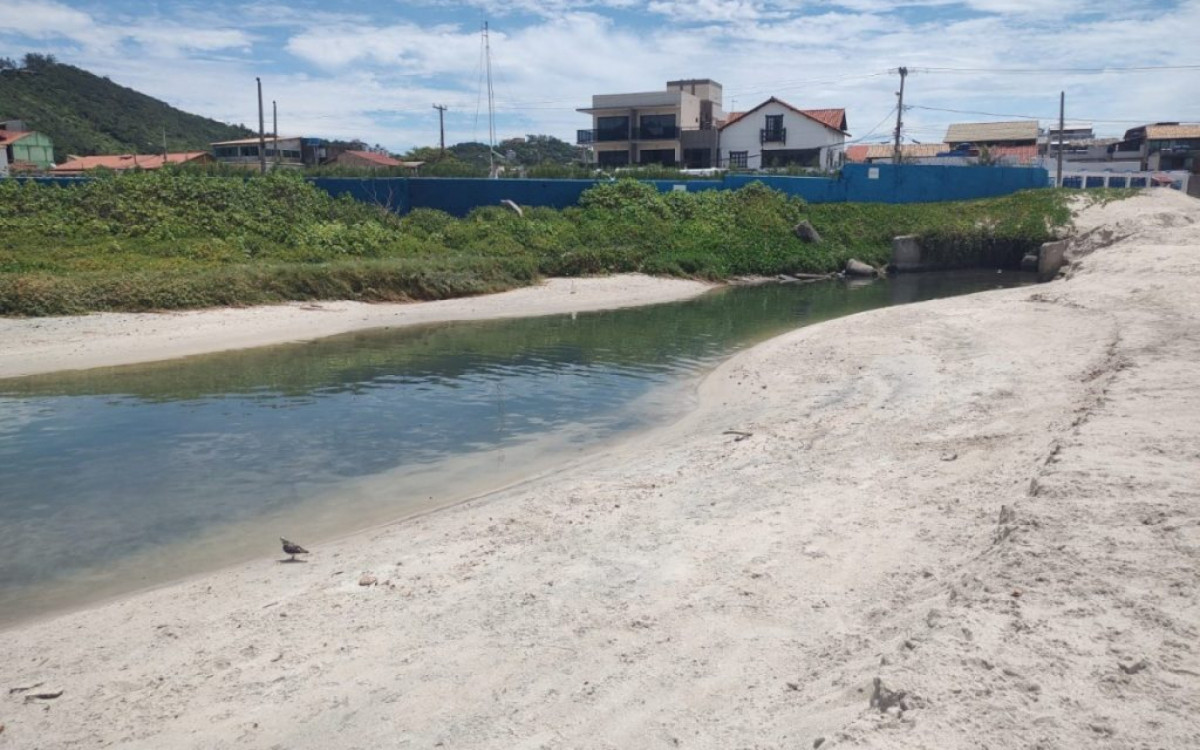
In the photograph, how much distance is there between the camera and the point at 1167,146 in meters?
72.8

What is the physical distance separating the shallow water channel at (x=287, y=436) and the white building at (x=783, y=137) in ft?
159

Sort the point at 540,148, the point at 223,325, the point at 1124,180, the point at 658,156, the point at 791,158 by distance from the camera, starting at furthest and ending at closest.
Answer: the point at 540,148 < the point at 658,156 < the point at 791,158 < the point at 1124,180 < the point at 223,325

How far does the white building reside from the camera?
226 feet

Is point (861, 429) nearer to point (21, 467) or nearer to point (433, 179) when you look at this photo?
point (21, 467)

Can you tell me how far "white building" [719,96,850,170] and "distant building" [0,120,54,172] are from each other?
53.8 meters

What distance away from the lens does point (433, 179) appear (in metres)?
41.8

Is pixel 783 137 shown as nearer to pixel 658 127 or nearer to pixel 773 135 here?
pixel 773 135

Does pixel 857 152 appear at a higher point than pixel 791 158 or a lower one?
higher

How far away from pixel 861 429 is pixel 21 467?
12.0 metres

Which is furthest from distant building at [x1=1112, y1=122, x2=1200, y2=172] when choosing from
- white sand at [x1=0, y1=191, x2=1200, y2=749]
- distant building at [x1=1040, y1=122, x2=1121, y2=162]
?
white sand at [x1=0, y1=191, x2=1200, y2=749]

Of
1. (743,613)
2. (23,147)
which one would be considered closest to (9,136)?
(23,147)

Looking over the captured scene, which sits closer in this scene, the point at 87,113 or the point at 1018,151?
the point at 1018,151

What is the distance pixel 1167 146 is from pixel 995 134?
14.2m

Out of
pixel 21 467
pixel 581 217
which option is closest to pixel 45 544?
pixel 21 467
